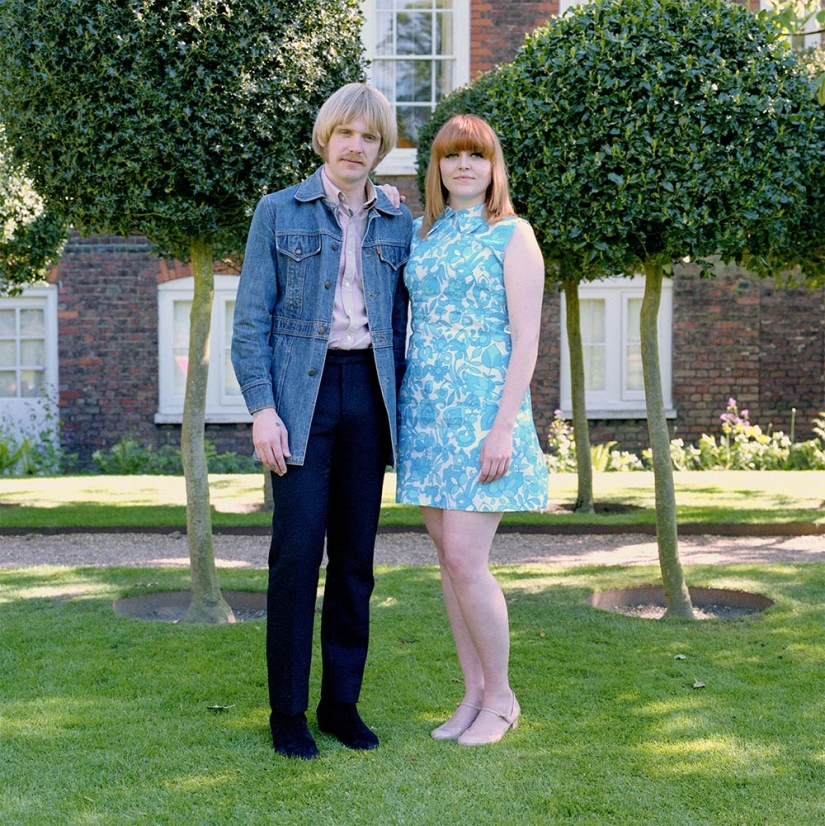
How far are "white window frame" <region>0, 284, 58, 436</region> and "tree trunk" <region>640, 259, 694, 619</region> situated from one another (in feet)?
30.8

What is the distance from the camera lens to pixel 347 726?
12.6 feet

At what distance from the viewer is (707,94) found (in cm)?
495

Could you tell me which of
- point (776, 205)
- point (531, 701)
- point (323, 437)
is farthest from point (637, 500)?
point (323, 437)

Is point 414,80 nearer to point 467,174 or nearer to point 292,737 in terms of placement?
point 467,174

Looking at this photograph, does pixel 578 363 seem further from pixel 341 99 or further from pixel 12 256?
pixel 341 99

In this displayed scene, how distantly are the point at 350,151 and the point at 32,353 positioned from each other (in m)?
10.9

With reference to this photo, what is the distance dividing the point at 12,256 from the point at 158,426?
15.2 feet

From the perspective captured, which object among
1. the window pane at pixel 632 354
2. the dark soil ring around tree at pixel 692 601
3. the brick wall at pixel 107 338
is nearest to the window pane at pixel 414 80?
the brick wall at pixel 107 338

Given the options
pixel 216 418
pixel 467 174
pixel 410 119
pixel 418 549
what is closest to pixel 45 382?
pixel 216 418

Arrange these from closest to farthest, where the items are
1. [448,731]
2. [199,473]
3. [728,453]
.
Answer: [448,731] < [199,473] < [728,453]

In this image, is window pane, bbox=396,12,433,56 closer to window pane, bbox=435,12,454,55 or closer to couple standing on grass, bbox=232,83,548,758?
window pane, bbox=435,12,454,55

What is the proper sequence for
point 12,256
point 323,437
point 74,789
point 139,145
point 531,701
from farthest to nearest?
1. point 12,256
2. point 139,145
3. point 531,701
4. point 323,437
5. point 74,789

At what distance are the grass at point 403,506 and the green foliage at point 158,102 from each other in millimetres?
4025

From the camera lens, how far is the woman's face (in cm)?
378
